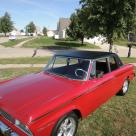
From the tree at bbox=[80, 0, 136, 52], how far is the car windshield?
402 inches

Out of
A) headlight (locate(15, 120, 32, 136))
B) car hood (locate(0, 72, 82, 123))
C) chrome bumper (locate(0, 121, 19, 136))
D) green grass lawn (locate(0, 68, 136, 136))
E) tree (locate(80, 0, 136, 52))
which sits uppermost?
tree (locate(80, 0, 136, 52))

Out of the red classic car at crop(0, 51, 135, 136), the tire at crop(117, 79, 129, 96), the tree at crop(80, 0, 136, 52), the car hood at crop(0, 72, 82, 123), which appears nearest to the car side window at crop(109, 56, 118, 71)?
the red classic car at crop(0, 51, 135, 136)

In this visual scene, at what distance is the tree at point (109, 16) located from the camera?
14.6m

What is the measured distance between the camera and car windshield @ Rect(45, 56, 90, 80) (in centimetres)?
470

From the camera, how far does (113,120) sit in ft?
16.2

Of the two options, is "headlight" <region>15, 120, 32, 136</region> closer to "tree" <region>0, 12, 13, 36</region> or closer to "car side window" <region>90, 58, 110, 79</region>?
"car side window" <region>90, 58, 110, 79</region>

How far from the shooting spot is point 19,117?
321cm

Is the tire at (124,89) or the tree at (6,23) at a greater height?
the tree at (6,23)

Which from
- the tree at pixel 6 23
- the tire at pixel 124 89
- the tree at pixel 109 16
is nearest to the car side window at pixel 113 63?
→ the tire at pixel 124 89

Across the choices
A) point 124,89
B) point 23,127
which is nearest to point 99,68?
point 124,89

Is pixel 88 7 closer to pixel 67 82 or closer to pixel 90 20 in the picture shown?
pixel 90 20

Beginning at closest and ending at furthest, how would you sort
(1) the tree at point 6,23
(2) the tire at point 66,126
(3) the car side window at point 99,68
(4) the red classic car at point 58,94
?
(4) the red classic car at point 58,94
(2) the tire at point 66,126
(3) the car side window at point 99,68
(1) the tree at point 6,23

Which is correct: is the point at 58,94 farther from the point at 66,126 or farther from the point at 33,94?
the point at 66,126

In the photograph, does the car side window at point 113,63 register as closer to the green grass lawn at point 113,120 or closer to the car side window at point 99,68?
the car side window at point 99,68
